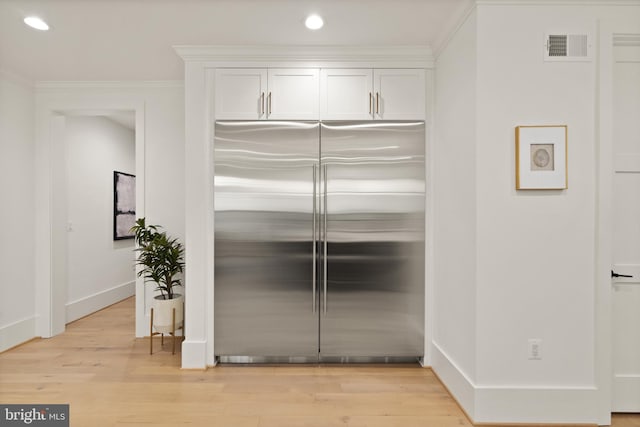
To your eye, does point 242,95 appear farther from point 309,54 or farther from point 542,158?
point 542,158

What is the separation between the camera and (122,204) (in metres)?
5.24

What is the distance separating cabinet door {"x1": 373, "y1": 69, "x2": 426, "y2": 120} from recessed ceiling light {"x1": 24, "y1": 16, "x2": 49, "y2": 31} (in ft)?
8.17

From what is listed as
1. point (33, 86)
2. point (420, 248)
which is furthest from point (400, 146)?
point (33, 86)

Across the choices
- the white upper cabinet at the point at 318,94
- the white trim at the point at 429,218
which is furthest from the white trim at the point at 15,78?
the white trim at the point at 429,218

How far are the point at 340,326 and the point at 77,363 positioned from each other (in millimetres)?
2277

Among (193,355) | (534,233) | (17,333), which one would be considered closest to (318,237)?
(193,355)

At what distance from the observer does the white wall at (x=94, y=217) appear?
4.29 m

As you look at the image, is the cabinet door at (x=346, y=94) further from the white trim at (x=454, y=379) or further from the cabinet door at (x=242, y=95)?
the white trim at (x=454, y=379)

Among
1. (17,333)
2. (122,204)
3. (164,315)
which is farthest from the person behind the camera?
(122,204)

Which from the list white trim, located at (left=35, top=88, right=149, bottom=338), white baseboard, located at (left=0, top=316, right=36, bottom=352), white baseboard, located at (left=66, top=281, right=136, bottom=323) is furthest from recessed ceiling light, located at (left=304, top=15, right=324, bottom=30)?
white baseboard, located at (left=66, top=281, right=136, bottom=323)

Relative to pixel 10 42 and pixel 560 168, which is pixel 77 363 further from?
pixel 560 168

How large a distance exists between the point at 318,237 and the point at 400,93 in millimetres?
1393

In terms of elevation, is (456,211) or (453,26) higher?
(453,26)

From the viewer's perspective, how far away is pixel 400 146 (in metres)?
2.93
